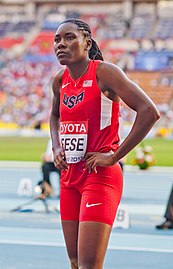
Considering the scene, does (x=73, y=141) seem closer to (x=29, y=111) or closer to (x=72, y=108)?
(x=72, y=108)

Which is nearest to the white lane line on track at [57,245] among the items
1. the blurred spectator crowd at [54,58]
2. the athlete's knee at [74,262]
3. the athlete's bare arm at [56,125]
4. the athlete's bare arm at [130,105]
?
the athlete's bare arm at [56,125]

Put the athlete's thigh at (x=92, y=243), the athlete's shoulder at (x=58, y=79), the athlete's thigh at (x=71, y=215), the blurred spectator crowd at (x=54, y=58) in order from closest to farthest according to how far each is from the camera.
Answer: the athlete's thigh at (x=92, y=243) < the athlete's thigh at (x=71, y=215) < the athlete's shoulder at (x=58, y=79) < the blurred spectator crowd at (x=54, y=58)

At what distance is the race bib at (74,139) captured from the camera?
3748 millimetres

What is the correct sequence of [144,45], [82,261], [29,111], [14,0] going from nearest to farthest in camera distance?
[82,261] → [29,111] → [144,45] → [14,0]

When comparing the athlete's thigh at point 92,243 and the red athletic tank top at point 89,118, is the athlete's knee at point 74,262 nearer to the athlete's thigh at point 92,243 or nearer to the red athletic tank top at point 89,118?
the athlete's thigh at point 92,243

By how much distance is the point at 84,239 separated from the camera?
356 centimetres

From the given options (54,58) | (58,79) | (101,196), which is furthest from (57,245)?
(54,58)

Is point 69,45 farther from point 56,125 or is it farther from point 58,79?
point 56,125

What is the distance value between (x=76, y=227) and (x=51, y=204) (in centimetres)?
597

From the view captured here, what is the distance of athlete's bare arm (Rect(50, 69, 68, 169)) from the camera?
3.91 metres

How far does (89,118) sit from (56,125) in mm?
612

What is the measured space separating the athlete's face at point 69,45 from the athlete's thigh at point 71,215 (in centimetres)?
70

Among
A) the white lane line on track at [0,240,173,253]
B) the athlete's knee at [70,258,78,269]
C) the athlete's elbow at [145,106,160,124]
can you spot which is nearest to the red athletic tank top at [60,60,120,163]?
the athlete's elbow at [145,106,160,124]

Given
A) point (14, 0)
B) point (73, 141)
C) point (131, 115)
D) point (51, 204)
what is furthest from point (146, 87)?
point (73, 141)
